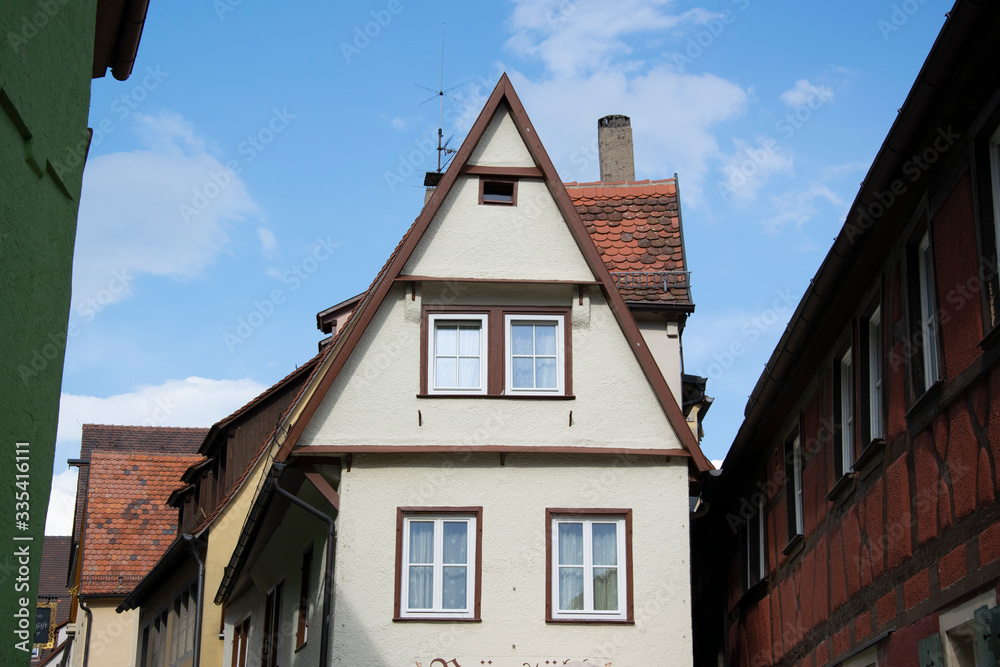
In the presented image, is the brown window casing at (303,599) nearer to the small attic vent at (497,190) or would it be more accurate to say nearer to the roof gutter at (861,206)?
the small attic vent at (497,190)

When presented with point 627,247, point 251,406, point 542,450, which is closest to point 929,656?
point 542,450

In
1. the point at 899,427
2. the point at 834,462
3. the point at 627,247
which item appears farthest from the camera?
the point at 627,247

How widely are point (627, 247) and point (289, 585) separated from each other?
6895mm

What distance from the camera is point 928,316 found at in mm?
9594

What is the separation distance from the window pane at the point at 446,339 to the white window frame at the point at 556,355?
2.09 ft

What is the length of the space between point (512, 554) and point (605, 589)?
1148 mm

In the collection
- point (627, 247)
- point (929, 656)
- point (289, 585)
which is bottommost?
point (929, 656)

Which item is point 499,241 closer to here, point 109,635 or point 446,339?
point 446,339

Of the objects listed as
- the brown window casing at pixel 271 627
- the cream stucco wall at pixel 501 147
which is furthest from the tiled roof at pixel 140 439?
the cream stucco wall at pixel 501 147

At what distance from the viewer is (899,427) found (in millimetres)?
10086

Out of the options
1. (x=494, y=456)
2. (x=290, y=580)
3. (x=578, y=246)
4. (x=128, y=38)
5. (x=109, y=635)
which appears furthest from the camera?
(x=109, y=635)

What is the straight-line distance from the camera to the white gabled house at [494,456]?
571 inches

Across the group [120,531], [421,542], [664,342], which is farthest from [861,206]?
[120,531]

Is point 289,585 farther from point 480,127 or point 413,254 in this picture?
point 480,127
